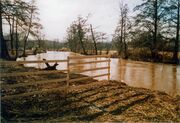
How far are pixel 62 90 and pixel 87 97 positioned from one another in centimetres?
104

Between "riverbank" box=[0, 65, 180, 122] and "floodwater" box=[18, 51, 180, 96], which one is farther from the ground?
"riverbank" box=[0, 65, 180, 122]

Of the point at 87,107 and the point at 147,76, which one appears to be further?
the point at 147,76

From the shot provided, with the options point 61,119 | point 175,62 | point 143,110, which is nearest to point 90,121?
point 61,119

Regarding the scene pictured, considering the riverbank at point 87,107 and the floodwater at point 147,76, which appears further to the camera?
the floodwater at point 147,76

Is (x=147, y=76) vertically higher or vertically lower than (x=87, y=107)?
lower

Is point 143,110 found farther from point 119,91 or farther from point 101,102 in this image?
point 119,91

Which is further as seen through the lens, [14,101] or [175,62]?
[175,62]

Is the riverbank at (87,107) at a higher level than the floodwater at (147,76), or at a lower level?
higher

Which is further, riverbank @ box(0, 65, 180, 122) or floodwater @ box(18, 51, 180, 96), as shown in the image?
floodwater @ box(18, 51, 180, 96)

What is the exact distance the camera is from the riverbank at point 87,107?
5.43 m

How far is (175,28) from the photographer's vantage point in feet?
102

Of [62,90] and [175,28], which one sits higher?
[175,28]

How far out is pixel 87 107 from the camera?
6.34 meters

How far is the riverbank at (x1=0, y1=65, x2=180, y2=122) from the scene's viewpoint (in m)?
5.43
